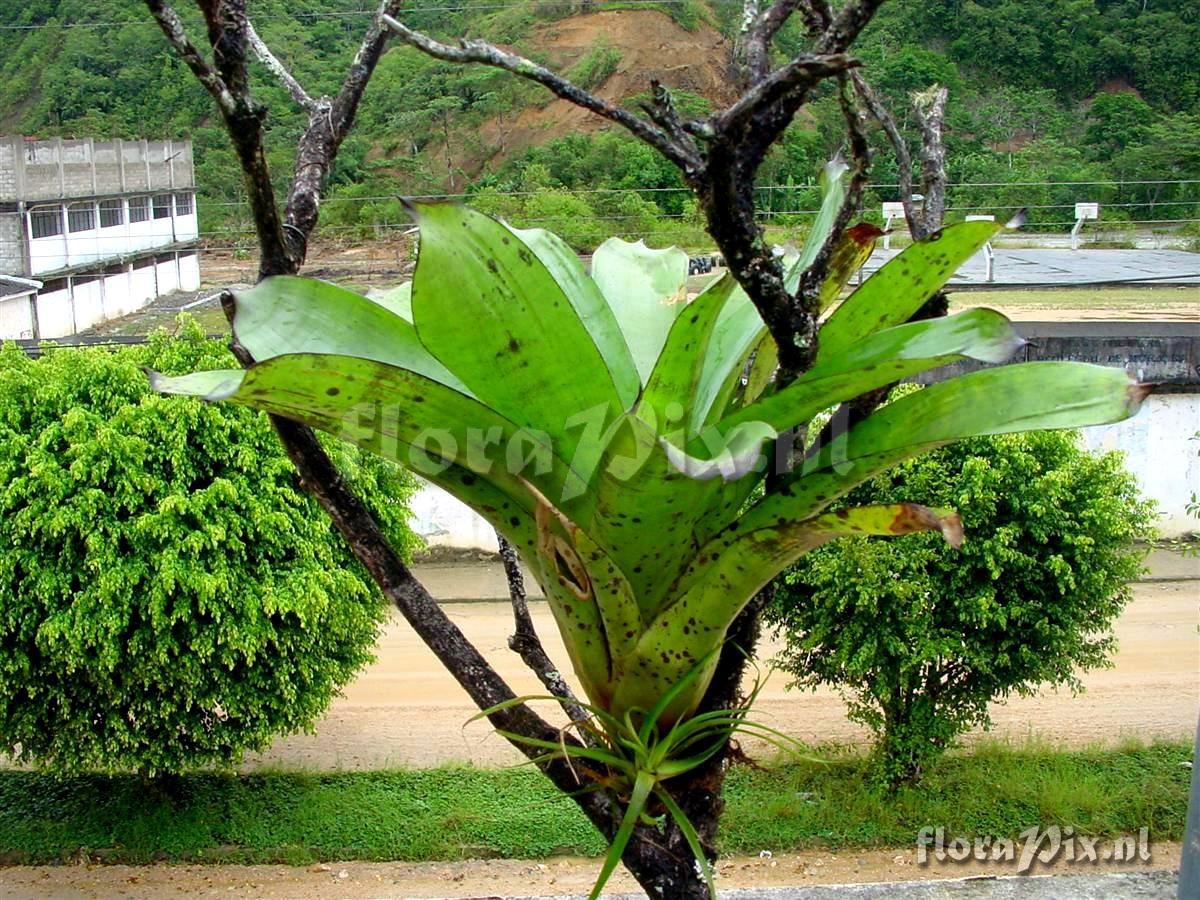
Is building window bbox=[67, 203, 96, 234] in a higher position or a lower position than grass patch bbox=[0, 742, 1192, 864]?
higher

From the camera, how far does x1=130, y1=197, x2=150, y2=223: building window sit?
2550 centimetres

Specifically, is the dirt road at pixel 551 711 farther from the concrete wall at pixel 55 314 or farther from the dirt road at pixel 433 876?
the concrete wall at pixel 55 314

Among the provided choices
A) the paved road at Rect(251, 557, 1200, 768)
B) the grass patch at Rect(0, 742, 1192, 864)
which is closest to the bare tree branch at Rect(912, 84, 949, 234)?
the grass patch at Rect(0, 742, 1192, 864)

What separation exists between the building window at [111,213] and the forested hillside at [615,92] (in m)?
2.60

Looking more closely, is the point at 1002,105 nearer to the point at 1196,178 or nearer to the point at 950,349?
the point at 1196,178

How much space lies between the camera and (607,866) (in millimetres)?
1257

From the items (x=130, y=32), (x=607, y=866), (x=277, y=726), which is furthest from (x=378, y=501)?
(x=130, y=32)

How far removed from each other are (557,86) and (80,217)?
23640 millimetres

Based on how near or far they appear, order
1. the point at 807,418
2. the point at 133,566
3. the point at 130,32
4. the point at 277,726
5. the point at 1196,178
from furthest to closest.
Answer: the point at 130,32, the point at 1196,178, the point at 277,726, the point at 133,566, the point at 807,418

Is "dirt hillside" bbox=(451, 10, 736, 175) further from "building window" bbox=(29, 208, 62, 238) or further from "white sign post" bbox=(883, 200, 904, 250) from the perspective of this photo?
"white sign post" bbox=(883, 200, 904, 250)

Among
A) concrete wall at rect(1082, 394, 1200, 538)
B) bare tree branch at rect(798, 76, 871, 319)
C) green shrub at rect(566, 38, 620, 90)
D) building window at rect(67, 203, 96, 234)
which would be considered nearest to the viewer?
bare tree branch at rect(798, 76, 871, 319)

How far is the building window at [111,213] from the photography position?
78.0ft

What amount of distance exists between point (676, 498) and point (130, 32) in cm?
3157

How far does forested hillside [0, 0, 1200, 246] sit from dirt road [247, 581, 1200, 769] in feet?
51.3
